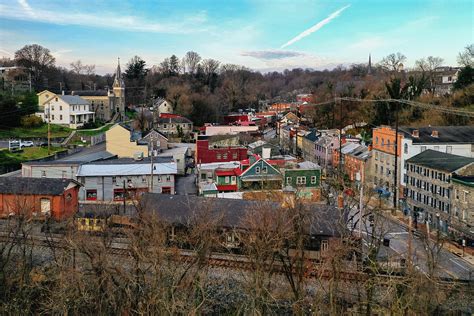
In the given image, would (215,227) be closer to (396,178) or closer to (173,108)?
(396,178)

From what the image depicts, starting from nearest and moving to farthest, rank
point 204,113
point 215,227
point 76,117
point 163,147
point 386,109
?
point 215,227, point 163,147, point 386,109, point 76,117, point 204,113

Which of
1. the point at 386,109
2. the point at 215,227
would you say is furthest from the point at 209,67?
the point at 215,227

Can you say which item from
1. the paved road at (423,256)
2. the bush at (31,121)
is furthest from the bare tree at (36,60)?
the paved road at (423,256)

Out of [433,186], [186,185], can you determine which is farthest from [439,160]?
[186,185]

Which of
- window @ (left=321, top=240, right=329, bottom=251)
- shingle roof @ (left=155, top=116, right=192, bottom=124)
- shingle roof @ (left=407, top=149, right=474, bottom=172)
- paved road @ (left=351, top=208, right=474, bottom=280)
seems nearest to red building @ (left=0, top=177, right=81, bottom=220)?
window @ (left=321, top=240, right=329, bottom=251)

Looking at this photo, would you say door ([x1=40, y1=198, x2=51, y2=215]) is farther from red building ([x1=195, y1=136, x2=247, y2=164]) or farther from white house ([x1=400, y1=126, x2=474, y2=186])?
white house ([x1=400, y1=126, x2=474, y2=186])

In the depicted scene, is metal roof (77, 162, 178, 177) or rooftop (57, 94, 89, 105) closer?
metal roof (77, 162, 178, 177)

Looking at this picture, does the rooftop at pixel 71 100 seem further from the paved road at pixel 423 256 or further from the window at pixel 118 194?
the paved road at pixel 423 256

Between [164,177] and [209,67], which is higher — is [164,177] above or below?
below
